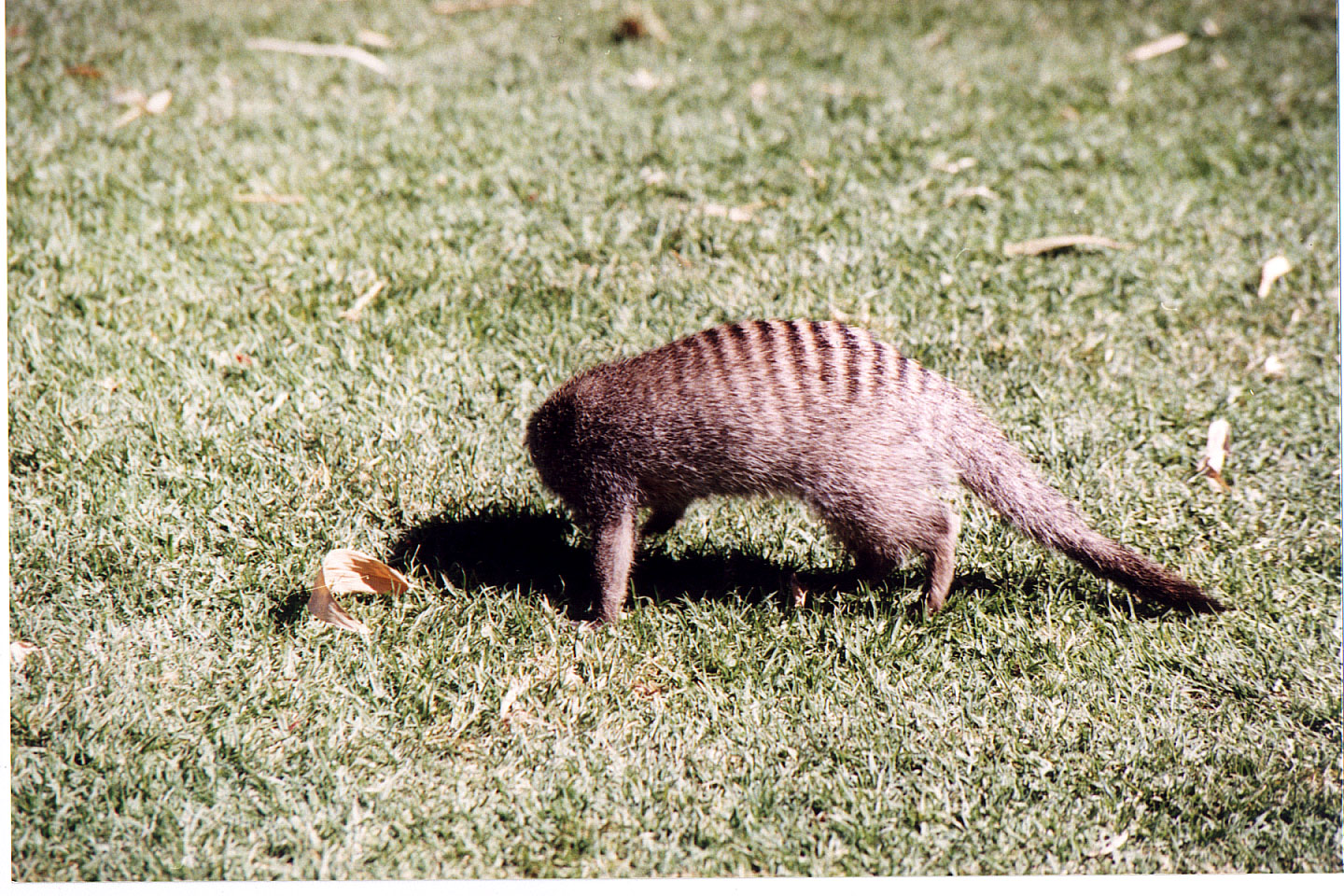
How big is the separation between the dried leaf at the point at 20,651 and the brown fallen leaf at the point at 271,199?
232 centimetres

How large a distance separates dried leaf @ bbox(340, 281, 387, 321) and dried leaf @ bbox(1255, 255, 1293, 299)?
343 cm

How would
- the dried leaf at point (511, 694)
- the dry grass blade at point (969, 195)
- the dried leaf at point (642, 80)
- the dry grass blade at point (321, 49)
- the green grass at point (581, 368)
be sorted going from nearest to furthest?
1. the green grass at point (581, 368)
2. the dried leaf at point (511, 694)
3. the dry grass blade at point (969, 195)
4. the dried leaf at point (642, 80)
5. the dry grass blade at point (321, 49)

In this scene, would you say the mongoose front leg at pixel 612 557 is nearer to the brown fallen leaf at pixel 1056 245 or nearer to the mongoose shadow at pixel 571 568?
Answer: the mongoose shadow at pixel 571 568

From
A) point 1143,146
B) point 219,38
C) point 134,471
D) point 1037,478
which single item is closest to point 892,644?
point 1037,478

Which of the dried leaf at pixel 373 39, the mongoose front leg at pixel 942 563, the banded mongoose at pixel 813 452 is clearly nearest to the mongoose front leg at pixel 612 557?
the banded mongoose at pixel 813 452

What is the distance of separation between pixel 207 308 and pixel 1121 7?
5.41m

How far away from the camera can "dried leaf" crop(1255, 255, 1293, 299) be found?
4.45 m

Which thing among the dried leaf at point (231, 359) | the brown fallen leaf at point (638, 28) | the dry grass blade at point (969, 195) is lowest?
the dried leaf at point (231, 359)

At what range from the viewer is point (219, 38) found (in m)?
5.88

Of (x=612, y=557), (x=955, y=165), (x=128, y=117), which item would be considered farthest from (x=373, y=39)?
(x=612, y=557)

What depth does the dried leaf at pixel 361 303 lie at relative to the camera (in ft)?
13.6

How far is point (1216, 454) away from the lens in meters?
3.71

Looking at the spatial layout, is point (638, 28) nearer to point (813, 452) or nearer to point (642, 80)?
point (642, 80)

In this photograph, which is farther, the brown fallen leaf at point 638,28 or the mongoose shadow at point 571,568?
the brown fallen leaf at point 638,28
